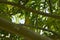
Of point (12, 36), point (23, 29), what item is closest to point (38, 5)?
point (12, 36)

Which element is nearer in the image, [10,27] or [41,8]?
[10,27]

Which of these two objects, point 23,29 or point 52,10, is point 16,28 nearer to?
point 23,29

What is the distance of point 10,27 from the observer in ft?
2.24

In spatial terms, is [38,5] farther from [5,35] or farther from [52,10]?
[5,35]

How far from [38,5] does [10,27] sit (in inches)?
49.0

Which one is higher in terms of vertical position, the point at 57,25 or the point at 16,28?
the point at 16,28

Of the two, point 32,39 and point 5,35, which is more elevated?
point 32,39

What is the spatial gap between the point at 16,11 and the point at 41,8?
29cm

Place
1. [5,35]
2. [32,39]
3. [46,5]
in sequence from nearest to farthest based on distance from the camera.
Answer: [32,39], [5,35], [46,5]

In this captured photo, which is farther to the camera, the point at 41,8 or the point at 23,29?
the point at 41,8

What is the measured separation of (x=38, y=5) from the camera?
75.0 inches

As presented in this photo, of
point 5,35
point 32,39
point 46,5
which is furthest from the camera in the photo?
point 46,5

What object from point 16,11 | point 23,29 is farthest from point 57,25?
point 23,29

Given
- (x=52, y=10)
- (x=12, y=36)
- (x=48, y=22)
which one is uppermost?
(x=52, y=10)
